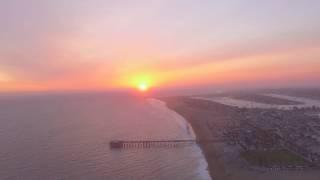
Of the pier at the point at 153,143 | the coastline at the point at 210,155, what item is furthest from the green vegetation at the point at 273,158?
the pier at the point at 153,143

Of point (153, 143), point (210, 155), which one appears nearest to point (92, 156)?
point (153, 143)

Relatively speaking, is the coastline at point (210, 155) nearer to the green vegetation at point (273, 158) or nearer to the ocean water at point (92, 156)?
the ocean water at point (92, 156)

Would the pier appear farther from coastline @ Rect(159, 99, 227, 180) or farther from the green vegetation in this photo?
the green vegetation

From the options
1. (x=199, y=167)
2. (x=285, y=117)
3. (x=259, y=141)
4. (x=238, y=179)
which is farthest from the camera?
(x=285, y=117)

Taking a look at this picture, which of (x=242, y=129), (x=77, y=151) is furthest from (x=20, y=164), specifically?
(x=242, y=129)

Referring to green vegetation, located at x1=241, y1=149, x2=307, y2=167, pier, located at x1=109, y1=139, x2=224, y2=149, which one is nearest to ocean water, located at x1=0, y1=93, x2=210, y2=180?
pier, located at x1=109, y1=139, x2=224, y2=149

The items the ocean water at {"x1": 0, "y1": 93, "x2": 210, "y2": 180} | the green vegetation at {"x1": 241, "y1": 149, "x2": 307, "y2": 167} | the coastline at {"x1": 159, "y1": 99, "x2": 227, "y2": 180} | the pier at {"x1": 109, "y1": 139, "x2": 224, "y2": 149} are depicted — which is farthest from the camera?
the pier at {"x1": 109, "y1": 139, "x2": 224, "y2": 149}

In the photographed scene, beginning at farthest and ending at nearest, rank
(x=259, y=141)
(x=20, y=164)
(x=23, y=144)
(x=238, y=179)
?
(x=23, y=144)
(x=259, y=141)
(x=20, y=164)
(x=238, y=179)

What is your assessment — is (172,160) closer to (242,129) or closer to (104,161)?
(104,161)
